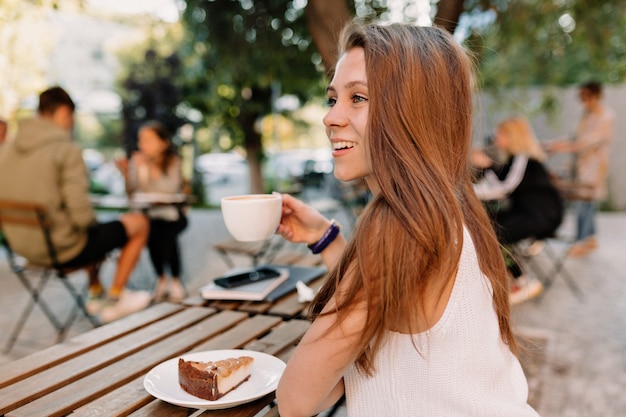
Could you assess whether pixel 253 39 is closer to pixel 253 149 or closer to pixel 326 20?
pixel 326 20

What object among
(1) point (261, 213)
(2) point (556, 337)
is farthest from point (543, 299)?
(1) point (261, 213)

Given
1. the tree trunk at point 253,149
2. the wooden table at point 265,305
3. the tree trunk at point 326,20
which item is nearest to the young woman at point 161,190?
the tree trunk at point 326,20

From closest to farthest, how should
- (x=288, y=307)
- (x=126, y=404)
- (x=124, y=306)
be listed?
(x=126, y=404) < (x=288, y=307) < (x=124, y=306)

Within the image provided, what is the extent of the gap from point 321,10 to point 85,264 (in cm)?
267

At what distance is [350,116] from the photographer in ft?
4.07

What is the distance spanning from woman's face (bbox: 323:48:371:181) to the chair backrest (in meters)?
3.18

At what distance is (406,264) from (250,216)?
0.56 m

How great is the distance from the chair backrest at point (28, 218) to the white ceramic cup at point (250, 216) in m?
2.85

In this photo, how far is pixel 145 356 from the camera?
1.60 metres

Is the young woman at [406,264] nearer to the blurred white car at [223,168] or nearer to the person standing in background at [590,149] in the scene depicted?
the person standing in background at [590,149]

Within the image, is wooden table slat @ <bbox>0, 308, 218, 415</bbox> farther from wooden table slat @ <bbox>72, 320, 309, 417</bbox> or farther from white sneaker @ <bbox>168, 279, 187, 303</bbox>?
white sneaker @ <bbox>168, 279, 187, 303</bbox>

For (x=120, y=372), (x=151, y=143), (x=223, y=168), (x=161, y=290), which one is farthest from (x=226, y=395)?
(x=223, y=168)

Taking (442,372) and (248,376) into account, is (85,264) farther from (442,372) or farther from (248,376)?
(442,372)

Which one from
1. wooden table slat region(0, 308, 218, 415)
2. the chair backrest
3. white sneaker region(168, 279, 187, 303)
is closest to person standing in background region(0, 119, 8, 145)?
the chair backrest
